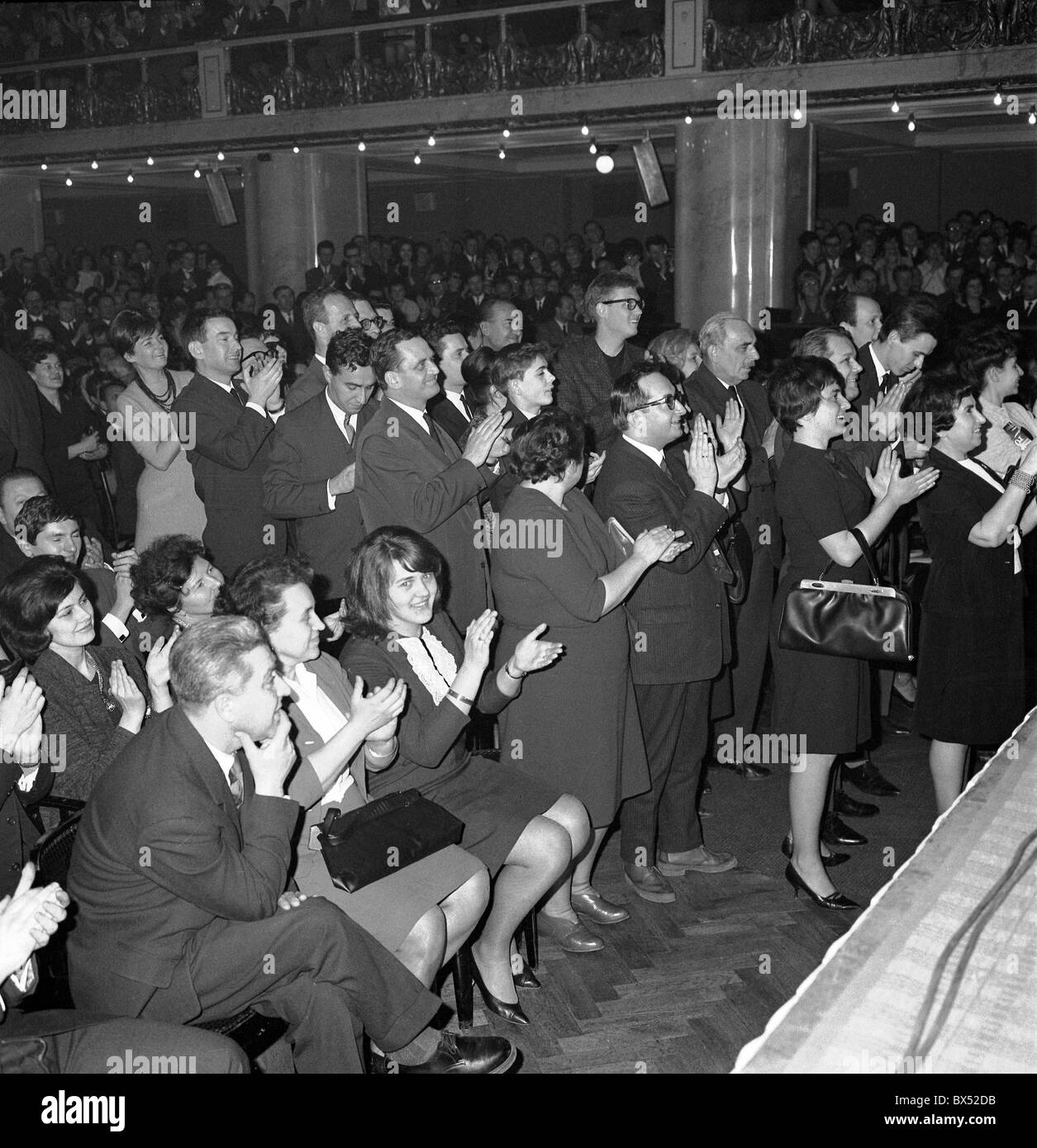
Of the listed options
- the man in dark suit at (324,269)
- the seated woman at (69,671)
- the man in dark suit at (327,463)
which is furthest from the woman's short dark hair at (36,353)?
the man in dark suit at (324,269)

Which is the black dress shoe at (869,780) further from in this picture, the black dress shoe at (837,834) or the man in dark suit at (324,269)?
the man in dark suit at (324,269)

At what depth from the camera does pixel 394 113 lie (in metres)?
12.2

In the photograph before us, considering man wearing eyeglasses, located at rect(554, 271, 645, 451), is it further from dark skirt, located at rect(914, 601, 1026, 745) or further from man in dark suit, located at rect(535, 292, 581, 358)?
man in dark suit, located at rect(535, 292, 581, 358)

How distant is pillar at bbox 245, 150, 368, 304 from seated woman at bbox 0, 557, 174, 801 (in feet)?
35.2

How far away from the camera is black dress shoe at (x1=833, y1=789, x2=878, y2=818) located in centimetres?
438

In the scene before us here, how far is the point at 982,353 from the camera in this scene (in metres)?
3.96

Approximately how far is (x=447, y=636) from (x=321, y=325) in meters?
2.27

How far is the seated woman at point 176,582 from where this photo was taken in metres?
3.33

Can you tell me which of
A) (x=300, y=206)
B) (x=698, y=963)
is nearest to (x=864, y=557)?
(x=698, y=963)

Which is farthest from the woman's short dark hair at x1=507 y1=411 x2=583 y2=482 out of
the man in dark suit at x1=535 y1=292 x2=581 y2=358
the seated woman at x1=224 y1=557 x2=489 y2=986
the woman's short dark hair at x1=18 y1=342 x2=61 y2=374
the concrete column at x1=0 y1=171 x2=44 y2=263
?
the concrete column at x1=0 y1=171 x2=44 y2=263

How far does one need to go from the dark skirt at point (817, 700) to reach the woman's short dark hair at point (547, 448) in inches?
31.1

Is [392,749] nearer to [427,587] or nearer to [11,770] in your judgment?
[427,587]

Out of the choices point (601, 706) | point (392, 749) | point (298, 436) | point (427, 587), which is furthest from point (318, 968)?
point (298, 436)
